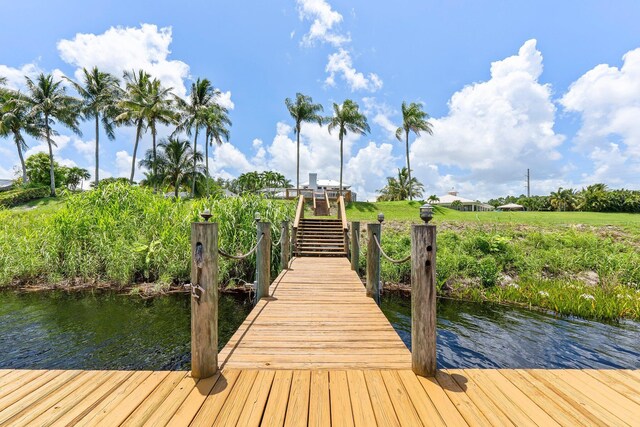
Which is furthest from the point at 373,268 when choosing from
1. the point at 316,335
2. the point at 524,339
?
the point at 524,339

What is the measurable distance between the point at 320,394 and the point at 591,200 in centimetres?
4447

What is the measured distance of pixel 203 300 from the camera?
2529 mm

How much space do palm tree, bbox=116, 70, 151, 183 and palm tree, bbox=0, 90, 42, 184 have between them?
33.9 feet

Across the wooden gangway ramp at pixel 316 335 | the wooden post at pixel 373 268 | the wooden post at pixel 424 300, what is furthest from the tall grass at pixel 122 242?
the wooden post at pixel 424 300

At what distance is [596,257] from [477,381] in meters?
12.0

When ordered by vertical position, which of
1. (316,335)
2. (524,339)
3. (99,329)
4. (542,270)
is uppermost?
(316,335)

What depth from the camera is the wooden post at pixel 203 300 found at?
8.24 ft

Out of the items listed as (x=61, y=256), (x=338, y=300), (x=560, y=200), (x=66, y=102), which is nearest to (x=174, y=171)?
(x=66, y=102)

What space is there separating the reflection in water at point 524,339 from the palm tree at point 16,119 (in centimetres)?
4175

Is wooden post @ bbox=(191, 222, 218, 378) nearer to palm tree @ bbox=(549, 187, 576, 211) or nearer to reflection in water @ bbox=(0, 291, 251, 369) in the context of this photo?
reflection in water @ bbox=(0, 291, 251, 369)

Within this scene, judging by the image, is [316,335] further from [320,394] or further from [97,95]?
[97,95]

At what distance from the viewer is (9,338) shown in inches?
224

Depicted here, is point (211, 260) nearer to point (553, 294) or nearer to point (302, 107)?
point (553, 294)

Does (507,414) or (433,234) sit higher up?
(433,234)
